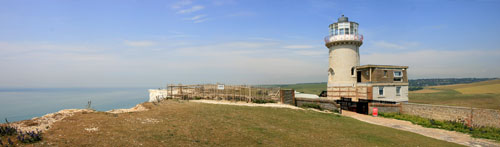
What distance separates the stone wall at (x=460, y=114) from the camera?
19891 mm

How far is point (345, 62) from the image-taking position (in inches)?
1302

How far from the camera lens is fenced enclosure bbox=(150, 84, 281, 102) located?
26938 millimetres

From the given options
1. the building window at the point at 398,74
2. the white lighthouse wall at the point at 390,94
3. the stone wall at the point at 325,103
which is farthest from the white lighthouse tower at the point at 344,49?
the stone wall at the point at 325,103

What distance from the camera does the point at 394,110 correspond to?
1092 inches

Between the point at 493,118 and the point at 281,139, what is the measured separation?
66.2 feet

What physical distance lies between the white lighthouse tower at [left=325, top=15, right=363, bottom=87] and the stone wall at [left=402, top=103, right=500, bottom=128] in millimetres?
8330

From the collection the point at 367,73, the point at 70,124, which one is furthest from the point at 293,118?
the point at 367,73

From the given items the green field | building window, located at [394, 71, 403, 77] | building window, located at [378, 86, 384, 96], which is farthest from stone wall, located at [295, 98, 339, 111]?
the green field

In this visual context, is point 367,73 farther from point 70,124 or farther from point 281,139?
point 70,124

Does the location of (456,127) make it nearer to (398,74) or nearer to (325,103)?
(325,103)

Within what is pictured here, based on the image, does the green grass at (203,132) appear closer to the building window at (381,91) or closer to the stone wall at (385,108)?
the stone wall at (385,108)

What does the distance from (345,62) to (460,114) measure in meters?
13.7

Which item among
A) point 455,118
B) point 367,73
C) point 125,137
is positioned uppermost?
point 367,73

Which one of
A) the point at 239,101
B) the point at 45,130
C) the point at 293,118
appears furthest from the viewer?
the point at 239,101
